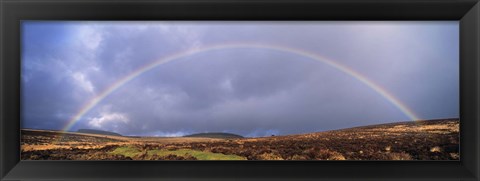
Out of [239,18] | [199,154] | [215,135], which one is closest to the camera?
[239,18]

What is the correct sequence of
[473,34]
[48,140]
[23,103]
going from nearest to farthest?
[473,34], [23,103], [48,140]

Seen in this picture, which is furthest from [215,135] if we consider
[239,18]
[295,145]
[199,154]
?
[239,18]

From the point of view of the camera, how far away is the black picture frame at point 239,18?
214 centimetres

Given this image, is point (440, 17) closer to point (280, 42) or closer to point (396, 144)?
point (396, 144)

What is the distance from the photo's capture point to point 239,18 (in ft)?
7.20

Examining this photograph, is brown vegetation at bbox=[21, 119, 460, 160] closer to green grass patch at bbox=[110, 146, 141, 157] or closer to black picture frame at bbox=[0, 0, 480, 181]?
green grass patch at bbox=[110, 146, 141, 157]

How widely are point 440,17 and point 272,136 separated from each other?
64.7 inches

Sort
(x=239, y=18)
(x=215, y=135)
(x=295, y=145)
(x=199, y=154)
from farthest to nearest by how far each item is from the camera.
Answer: (x=215, y=135) → (x=295, y=145) → (x=199, y=154) → (x=239, y=18)

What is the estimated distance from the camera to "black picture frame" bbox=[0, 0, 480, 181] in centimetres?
214

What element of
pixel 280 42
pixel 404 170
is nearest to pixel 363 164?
pixel 404 170

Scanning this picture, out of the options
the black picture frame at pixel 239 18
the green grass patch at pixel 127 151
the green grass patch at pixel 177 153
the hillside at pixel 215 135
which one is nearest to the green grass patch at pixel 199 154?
the green grass patch at pixel 177 153

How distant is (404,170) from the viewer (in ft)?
7.27

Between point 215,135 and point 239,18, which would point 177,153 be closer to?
point 215,135

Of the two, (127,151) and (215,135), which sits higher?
(215,135)
